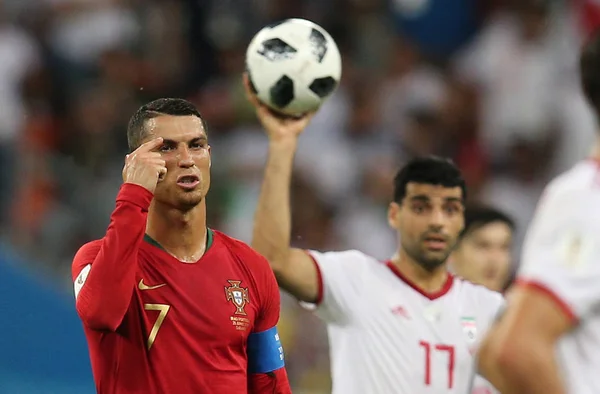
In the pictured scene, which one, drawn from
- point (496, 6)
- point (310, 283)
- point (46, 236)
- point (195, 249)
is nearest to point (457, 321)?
point (310, 283)

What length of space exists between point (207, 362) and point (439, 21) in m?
7.12

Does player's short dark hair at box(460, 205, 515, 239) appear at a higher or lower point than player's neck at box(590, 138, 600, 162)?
lower

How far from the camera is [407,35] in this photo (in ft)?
33.0

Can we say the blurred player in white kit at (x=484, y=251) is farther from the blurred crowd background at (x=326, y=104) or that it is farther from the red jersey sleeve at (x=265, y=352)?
the red jersey sleeve at (x=265, y=352)

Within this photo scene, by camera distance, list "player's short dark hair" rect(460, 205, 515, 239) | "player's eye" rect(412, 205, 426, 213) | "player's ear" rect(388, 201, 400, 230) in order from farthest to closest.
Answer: "player's short dark hair" rect(460, 205, 515, 239) < "player's ear" rect(388, 201, 400, 230) < "player's eye" rect(412, 205, 426, 213)

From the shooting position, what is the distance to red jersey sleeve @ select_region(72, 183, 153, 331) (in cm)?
324

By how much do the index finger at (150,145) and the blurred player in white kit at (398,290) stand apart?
4.04 feet

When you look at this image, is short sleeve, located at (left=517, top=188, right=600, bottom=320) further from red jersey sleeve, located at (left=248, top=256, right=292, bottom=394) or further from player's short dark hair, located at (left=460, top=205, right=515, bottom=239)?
player's short dark hair, located at (left=460, top=205, right=515, bottom=239)

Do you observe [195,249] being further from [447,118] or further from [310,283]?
[447,118]

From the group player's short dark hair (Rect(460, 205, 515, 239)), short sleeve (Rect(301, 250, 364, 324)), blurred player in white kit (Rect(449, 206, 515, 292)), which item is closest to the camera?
short sleeve (Rect(301, 250, 364, 324))

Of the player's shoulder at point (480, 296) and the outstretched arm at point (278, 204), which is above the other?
the outstretched arm at point (278, 204)

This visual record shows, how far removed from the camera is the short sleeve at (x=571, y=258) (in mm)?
2139

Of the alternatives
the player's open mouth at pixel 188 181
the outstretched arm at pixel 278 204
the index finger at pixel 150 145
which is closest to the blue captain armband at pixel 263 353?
the player's open mouth at pixel 188 181

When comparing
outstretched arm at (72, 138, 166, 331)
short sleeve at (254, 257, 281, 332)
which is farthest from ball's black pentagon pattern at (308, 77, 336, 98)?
outstretched arm at (72, 138, 166, 331)
